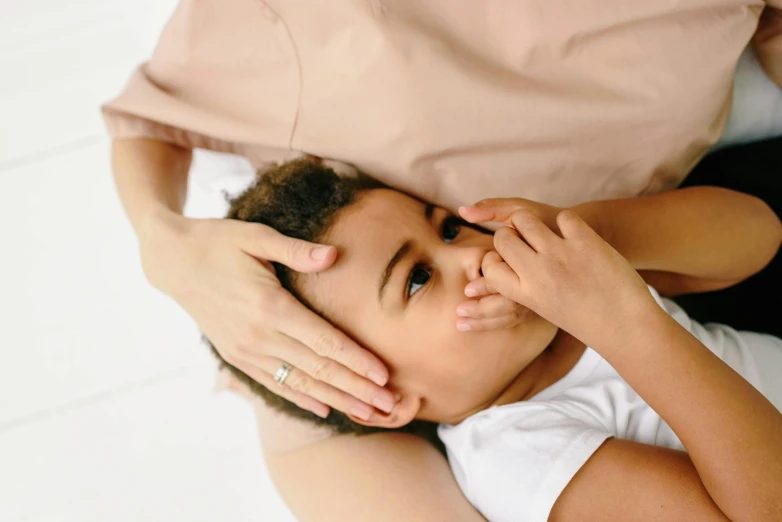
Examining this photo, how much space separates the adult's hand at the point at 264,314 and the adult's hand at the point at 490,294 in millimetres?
128

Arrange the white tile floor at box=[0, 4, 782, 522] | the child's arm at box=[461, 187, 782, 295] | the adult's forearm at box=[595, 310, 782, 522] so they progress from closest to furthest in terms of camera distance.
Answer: the adult's forearm at box=[595, 310, 782, 522], the child's arm at box=[461, 187, 782, 295], the white tile floor at box=[0, 4, 782, 522]

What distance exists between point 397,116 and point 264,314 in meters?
0.29

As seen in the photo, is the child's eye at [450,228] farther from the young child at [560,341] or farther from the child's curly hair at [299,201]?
the child's curly hair at [299,201]

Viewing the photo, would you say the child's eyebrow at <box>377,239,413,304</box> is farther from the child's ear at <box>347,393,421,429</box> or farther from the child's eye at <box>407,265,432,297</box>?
the child's ear at <box>347,393,421,429</box>

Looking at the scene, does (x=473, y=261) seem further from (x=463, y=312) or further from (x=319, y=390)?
(x=319, y=390)

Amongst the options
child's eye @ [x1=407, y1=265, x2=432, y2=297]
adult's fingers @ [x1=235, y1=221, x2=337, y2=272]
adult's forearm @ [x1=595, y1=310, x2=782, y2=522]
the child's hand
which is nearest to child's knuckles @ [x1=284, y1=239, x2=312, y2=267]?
adult's fingers @ [x1=235, y1=221, x2=337, y2=272]

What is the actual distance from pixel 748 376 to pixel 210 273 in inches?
28.6

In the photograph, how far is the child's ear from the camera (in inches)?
31.1

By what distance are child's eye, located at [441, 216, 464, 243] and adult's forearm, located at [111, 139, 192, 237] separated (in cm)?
39

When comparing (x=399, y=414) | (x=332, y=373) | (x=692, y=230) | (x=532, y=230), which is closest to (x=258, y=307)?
(x=332, y=373)

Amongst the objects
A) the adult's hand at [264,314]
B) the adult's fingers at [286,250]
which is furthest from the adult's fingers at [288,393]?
the adult's fingers at [286,250]

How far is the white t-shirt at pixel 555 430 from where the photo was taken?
0.71 meters

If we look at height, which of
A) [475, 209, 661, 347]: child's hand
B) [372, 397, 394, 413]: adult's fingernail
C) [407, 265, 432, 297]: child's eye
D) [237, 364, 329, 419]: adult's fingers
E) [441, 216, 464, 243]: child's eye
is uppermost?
[475, 209, 661, 347]: child's hand

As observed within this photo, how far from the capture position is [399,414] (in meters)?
0.79
